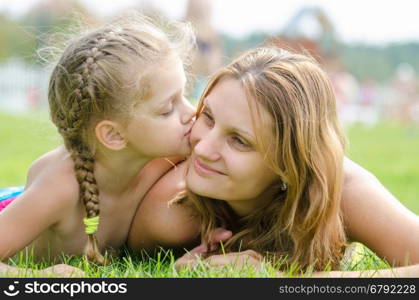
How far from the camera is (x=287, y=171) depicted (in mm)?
3004

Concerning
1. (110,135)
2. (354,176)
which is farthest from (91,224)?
(354,176)

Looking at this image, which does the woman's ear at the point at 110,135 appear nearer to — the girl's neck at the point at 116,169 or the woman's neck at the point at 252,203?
the girl's neck at the point at 116,169

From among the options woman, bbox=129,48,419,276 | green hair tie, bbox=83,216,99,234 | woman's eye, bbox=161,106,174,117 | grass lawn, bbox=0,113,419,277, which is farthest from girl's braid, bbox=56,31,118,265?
woman, bbox=129,48,419,276

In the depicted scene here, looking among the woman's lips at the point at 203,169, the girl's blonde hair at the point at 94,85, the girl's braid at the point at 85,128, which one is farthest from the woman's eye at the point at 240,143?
the girl's braid at the point at 85,128

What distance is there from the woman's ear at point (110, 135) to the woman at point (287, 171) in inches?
12.1

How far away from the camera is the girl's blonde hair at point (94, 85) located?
10.2 ft

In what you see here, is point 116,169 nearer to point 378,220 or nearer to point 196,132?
point 196,132

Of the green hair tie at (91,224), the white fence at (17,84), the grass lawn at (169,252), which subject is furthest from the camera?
the white fence at (17,84)

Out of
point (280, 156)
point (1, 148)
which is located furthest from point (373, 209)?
point (1, 148)

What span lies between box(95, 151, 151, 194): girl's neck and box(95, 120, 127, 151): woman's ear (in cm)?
6

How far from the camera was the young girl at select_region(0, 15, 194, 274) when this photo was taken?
309cm

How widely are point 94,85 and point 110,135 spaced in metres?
0.24

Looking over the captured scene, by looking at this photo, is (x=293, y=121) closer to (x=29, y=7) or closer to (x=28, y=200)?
(x=28, y=200)

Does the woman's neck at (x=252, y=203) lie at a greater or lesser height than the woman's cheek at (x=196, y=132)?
lesser
